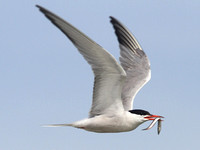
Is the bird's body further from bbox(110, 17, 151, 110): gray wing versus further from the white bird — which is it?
bbox(110, 17, 151, 110): gray wing

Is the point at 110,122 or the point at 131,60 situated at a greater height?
the point at 131,60

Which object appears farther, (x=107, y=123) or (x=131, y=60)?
(x=131, y=60)

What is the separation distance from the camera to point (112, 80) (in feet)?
29.3

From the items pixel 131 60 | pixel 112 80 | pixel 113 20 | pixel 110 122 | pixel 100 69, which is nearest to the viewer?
pixel 100 69

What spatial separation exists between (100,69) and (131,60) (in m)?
3.79

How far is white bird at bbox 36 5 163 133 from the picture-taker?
8281 millimetres

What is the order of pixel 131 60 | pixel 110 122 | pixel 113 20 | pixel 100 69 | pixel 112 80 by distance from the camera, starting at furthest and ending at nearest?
pixel 131 60, pixel 113 20, pixel 110 122, pixel 112 80, pixel 100 69

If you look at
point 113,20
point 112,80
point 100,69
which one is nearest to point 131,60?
point 113,20

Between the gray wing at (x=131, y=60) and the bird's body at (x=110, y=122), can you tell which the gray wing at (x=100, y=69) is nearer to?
the bird's body at (x=110, y=122)

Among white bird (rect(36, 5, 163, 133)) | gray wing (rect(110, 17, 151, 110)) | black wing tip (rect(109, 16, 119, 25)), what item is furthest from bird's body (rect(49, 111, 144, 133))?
black wing tip (rect(109, 16, 119, 25))

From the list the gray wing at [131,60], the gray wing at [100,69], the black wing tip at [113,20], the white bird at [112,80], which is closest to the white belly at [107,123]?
the white bird at [112,80]

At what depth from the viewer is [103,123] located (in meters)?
9.62

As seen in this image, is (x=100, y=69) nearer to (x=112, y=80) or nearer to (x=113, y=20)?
(x=112, y=80)

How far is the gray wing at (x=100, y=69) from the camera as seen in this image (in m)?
8.01
